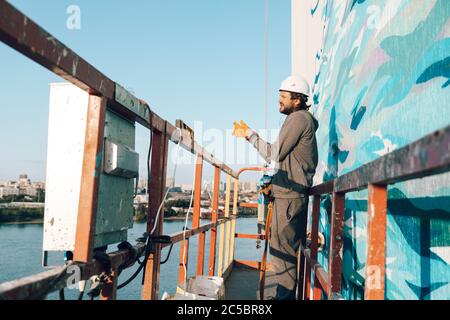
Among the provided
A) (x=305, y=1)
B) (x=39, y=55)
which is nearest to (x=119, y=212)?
(x=39, y=55)

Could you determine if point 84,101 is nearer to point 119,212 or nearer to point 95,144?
point 95,144

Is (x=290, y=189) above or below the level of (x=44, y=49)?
below

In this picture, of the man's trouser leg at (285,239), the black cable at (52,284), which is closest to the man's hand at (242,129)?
the man's trouser leg at (285,239)

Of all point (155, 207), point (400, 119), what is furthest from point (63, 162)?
point (400, 119)

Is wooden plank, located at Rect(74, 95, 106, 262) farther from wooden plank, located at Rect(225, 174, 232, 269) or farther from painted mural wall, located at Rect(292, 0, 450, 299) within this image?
wooden plank, located at Rect(225, 174, 232, 269)

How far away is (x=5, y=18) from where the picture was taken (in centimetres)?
76

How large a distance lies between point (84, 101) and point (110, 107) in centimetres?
12

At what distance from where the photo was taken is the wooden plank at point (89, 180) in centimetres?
120

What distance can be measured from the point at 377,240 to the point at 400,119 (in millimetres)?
886

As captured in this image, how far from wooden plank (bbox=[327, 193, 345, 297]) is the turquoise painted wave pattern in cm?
28

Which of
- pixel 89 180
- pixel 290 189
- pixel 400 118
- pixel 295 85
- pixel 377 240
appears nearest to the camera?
pixel 377 240

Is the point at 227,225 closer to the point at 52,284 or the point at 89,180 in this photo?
the point at 89,180

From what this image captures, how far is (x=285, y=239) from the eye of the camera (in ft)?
8.44

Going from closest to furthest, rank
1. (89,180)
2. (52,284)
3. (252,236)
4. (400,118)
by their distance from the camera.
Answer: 1. (52,284)
2. (89,180)
3. (400,118)
4. (252,236)
